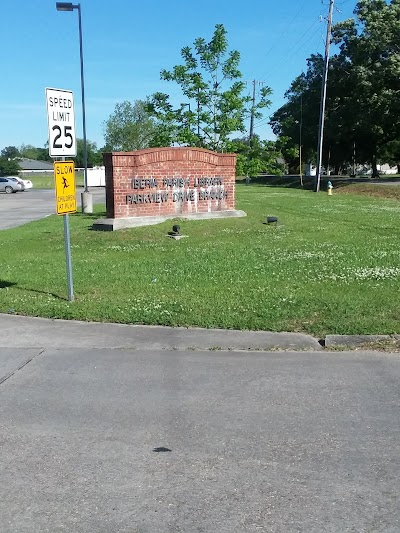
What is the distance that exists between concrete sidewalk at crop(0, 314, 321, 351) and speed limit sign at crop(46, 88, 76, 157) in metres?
2.42

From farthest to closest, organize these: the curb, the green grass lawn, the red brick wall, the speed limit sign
A: the red brick wall < the speed limit sign < the green grass lawn < the curb

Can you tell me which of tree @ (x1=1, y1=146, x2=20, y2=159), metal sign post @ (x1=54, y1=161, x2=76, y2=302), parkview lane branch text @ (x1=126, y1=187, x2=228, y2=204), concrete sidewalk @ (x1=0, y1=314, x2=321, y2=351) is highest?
tree @ (x1=1, y1=146, x2=20, y2=159)

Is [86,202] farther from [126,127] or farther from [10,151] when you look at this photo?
[10,151]

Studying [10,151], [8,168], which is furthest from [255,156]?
[10,151]

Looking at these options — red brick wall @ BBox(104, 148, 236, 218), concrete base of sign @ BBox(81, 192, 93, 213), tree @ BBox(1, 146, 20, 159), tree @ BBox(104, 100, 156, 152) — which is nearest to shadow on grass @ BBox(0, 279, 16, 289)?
red brick wall @ BBox(104, 148, 236, 218)

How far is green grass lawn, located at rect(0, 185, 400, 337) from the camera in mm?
7211

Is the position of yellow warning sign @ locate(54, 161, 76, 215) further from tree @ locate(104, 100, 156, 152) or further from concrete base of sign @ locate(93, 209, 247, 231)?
tree @ locate(104, 100, 156, 152)

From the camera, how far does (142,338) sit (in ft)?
21.7

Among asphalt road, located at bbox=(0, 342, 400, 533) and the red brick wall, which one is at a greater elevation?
the red brick wall

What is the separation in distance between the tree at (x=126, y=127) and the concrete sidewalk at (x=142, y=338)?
65.3 m

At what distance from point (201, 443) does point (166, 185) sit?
13995 millimetres

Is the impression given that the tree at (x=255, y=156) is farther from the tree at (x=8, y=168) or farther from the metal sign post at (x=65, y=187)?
the tree at (x=8, y=168)

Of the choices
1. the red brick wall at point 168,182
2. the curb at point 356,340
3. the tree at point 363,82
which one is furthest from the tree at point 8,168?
the curb at point 356,340

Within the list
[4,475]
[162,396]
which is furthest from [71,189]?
[4,475]
